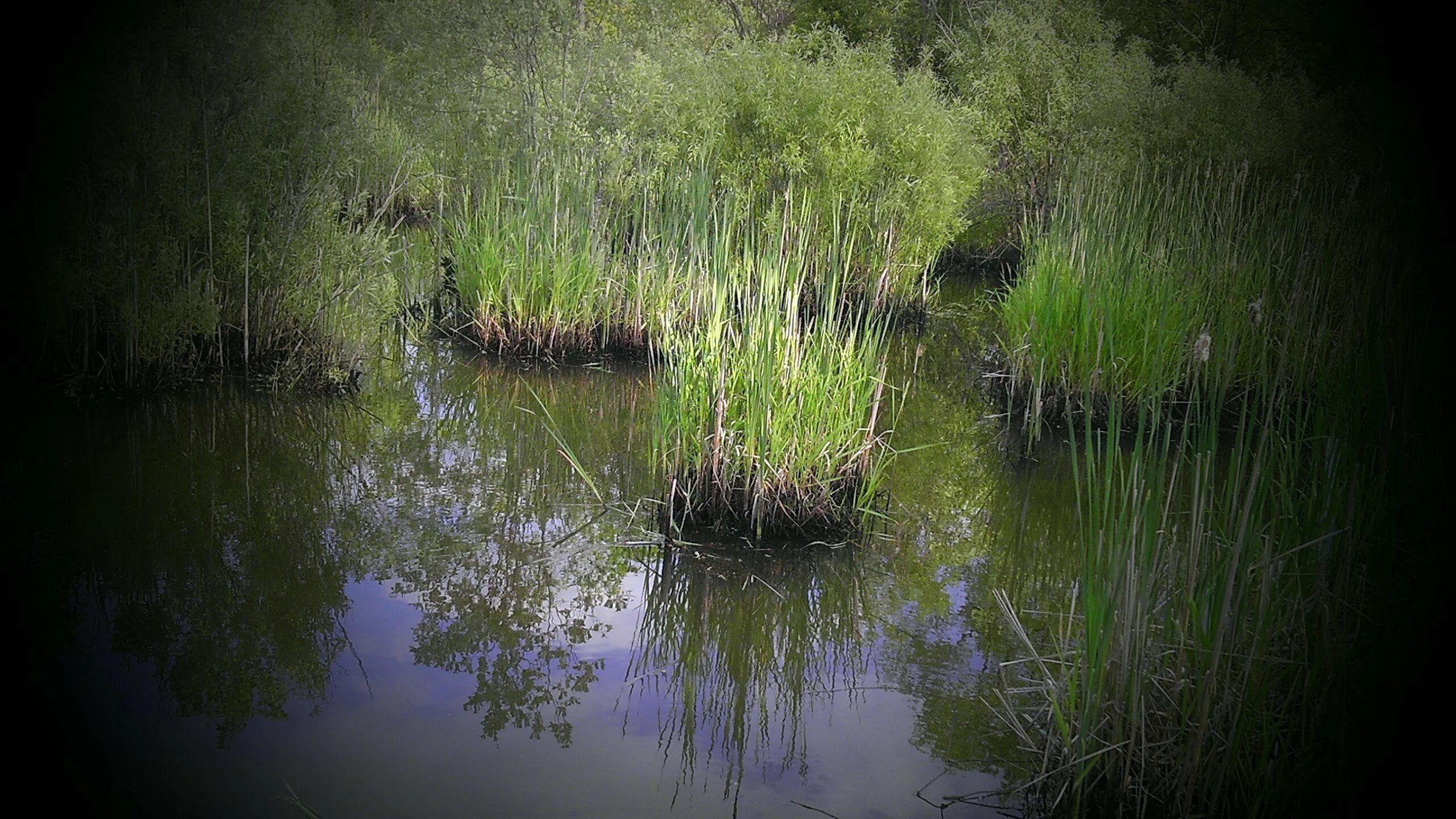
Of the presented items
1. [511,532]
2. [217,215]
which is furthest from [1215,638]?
[217,215]

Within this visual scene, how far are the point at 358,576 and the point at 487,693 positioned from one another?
1.01 meters

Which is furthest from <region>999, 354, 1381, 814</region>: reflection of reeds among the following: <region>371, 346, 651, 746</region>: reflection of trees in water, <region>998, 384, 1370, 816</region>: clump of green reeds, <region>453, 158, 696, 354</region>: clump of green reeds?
<region>453, 158, 696, 354</region>: clump of green reeds

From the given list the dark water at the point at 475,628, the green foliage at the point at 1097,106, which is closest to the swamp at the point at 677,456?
the dark water at the point at 475,628

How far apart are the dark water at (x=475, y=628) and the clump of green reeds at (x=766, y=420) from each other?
0.19 meters

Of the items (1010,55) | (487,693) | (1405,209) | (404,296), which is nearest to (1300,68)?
(1010,55)

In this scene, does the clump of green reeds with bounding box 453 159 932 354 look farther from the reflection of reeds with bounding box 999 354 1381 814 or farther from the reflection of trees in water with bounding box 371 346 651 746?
the reflection of reeds with bounding box 999 354 1381 814

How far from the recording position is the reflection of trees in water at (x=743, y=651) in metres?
3.03

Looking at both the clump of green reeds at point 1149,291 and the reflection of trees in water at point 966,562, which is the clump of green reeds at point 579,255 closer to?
the clump of green reeds at point 1149,291

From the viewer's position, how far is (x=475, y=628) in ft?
11.8

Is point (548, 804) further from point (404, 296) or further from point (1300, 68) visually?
point (1300, 68)

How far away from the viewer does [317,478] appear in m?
4.89

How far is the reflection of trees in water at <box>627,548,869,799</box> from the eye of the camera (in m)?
3.03

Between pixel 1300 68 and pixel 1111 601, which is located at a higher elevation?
pixel 1300 68

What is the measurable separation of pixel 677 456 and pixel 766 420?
1.27ft
